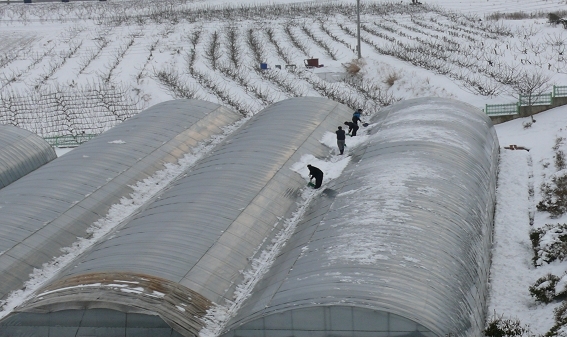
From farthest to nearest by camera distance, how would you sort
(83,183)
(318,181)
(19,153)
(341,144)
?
1. (19,153)
2. (341,144)
3. (83,183)
4. (318,181)

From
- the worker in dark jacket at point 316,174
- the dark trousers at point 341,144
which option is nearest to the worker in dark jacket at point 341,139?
the dark trousers at point 341,144

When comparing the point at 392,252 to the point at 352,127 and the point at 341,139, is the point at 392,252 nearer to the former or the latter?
the point at 341,139

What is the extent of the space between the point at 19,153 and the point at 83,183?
599cm

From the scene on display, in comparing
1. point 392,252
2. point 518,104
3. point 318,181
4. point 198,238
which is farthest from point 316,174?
point 518,104

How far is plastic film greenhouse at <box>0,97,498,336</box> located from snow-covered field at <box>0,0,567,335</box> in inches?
65.3

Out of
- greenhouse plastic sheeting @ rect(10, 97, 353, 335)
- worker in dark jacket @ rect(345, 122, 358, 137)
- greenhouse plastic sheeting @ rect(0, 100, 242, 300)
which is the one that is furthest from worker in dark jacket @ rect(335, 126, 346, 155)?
greenhouse plastic sheeting @ rect(0, 100, 242, 300)

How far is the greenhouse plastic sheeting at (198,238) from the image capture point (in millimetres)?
14508

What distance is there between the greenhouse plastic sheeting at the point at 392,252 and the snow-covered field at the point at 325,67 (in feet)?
6.48

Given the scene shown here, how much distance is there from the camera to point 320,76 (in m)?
44.5

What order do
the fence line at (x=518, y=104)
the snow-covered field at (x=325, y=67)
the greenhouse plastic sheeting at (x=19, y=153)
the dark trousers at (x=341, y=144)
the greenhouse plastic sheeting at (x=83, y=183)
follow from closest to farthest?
1. the greenhouse plastic sheeting at (x=83, y=183)
2. the dark trousers at (x=341, y=144)
3. the greenhouse plastic sheeting at (x=19, y=153)
4. the snow-covered field at (x=325, y=67)
5. the fence line at (x=518, y=104)

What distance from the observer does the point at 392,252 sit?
1499 cm

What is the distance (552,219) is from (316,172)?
25.0ft

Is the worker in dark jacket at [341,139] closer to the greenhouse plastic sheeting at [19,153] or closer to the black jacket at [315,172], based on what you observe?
the black jacket at [315,172]

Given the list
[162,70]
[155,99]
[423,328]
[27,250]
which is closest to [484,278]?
[423,328]
